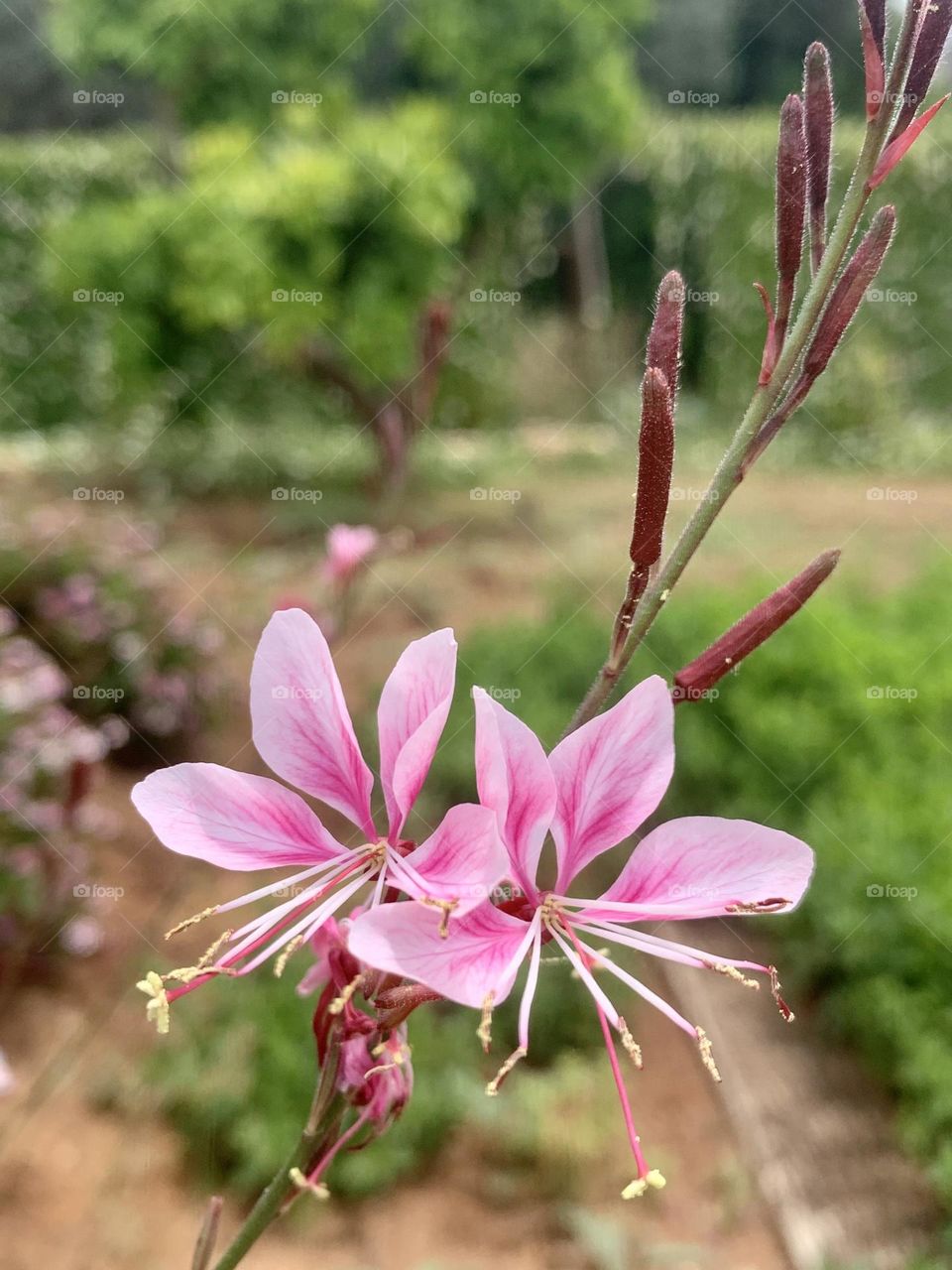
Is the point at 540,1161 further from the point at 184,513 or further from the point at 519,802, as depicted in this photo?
the point at 184,513

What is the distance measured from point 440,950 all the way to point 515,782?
0.09 metres

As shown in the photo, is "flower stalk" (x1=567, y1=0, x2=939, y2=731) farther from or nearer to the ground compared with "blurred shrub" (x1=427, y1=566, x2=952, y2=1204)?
farther from the ground

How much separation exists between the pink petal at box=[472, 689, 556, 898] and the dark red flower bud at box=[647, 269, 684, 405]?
0.19 m

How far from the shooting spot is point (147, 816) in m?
0.51

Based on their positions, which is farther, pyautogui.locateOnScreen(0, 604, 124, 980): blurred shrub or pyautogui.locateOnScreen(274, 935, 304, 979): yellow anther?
pyautogui.locateOnScreen(0, 604, 124, 980): blurred shrub

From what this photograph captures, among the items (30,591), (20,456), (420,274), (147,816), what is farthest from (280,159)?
(147,816)

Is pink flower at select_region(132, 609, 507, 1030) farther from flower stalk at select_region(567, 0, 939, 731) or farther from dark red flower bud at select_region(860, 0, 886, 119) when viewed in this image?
dark red flower bud at select_region(860, 0, 886, 119)

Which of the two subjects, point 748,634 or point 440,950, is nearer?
point 440,950

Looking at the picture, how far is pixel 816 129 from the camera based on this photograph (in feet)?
1.84

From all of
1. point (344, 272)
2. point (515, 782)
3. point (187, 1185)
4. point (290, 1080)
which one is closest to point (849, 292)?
point (515, 782)

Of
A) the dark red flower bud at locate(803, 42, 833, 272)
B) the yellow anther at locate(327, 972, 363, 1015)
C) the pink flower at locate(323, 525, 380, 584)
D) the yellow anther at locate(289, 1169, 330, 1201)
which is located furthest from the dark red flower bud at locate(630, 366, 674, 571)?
the pink flower at locate(323, 525, 380, 584)

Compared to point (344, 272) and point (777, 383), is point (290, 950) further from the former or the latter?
point (344, 272)

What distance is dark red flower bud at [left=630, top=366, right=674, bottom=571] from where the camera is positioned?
0.50 metres

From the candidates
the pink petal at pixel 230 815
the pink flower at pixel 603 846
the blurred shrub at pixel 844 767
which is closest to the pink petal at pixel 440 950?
the pink flower at pixel 603 846
